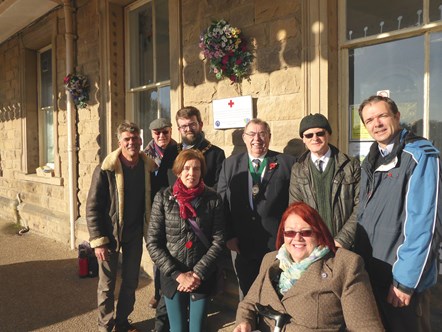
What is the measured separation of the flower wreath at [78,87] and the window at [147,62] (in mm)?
745

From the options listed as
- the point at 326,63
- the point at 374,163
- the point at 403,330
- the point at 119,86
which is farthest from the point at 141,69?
the point at 403,330

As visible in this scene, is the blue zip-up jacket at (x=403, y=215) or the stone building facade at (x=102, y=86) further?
the stone building facade at (x=102, y=86)

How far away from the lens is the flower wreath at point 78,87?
5.62m

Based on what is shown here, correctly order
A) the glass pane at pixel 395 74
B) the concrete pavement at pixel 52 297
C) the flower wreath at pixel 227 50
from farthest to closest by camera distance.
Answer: the flower wreath at pixel 227 50 → the concrete pavement at pixel 52 297 → the glass pane at pixel 395 74

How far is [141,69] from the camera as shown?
17.5 ft

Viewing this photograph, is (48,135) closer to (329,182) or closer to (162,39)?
(162,39)

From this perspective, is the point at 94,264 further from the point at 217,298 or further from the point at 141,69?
the point at 141,69

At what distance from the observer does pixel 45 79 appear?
7441mm

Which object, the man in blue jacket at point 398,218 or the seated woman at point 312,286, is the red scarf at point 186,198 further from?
the man in blue jacket at point 398,218

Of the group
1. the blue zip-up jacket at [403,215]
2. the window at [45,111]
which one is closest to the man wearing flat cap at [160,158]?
the blue zip-up jacket at [403,215]

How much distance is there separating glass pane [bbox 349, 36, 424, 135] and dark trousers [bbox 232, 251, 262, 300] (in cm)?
155

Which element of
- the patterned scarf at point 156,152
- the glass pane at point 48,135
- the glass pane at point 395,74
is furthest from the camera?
the glass pane at point 48,135

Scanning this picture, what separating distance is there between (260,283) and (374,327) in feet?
1.92

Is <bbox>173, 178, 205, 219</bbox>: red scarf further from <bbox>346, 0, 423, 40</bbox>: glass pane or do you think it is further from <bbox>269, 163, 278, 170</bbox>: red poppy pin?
<bbox>346, 0, 423, 40</bbox>: glass pane
